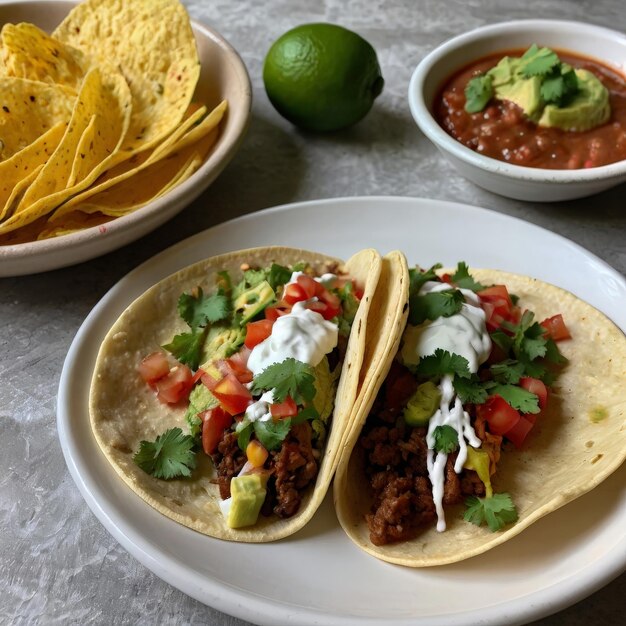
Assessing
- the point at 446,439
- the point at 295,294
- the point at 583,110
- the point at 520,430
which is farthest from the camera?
the point at 583,110

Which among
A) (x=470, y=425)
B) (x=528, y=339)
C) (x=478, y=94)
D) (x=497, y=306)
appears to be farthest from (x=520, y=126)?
(x=470, y=425)

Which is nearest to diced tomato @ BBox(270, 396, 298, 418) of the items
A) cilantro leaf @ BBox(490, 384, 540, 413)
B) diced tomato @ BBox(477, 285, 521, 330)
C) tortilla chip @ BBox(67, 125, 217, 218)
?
cilantro leaf @ BBox(490, 384, 540, 413)

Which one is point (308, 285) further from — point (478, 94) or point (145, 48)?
point (145, 48)

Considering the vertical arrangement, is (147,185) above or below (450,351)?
above

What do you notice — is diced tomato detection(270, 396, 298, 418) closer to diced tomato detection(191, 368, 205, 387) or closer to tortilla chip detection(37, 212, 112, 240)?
diced tomato detection(191, 368, 205, 387)

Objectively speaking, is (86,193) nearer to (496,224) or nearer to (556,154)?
(496,224)

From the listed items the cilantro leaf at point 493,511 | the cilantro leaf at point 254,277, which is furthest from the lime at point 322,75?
the cilantro leaf at point 493,511
